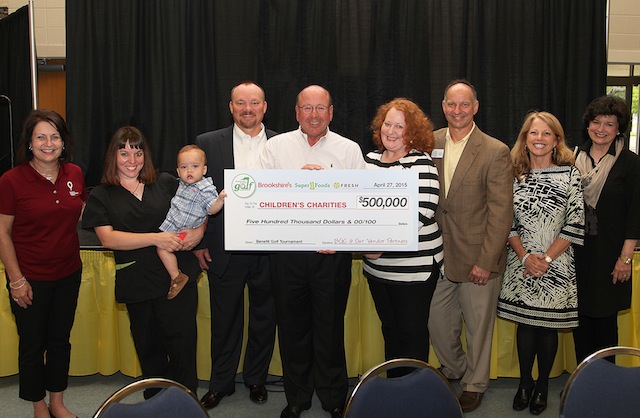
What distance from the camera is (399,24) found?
4.34 meters

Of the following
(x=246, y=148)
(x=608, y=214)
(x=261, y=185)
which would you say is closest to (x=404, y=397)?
(x=261, y=185)

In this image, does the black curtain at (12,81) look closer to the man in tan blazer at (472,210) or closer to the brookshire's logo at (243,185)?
the brookshire's logo at (243,185)

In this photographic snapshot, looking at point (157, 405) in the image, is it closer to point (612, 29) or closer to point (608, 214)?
point (608, 214)

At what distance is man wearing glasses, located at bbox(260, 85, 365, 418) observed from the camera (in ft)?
9.40

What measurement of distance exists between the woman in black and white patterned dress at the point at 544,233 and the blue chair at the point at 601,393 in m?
1.24

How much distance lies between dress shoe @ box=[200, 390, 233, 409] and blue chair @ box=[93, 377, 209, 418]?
1.70 m

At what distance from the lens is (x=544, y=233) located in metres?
3.01

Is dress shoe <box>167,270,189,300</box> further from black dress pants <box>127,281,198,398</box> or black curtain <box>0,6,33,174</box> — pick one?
black curtain <box>0,6,33,174</box>

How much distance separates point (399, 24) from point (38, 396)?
3.43 metres

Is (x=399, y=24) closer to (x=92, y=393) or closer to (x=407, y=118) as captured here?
(x=407, y=118)

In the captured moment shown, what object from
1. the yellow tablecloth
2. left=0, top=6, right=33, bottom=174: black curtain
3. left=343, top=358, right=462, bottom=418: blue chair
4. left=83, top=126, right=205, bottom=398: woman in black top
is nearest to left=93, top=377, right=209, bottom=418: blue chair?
left=343, top=358, right=462, bottom=418: blue chair

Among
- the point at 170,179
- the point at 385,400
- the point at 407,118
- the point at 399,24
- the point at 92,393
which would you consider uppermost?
the point at 399,24

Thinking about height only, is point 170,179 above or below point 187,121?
below

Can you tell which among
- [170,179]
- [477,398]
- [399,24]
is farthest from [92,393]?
[399,24]
